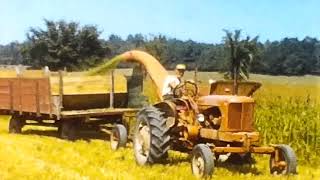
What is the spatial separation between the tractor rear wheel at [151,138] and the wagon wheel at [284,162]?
170 centimetres

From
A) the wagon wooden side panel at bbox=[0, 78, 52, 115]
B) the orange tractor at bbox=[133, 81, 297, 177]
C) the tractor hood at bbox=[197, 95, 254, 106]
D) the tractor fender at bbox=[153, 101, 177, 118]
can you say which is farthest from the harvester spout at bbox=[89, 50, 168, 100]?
the tractor hood at bbox=[197, 95, 254, 106]

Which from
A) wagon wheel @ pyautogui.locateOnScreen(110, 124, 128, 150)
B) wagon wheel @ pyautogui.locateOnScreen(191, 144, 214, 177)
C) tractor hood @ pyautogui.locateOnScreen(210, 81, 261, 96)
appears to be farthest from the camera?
wagon wheel @ pyautogui.locateOnScreen(110, 124, 128, 150)

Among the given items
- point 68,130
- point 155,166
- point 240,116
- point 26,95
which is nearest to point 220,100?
point 240,116

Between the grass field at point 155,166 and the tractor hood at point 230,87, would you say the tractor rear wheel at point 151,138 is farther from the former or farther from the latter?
the tractor hood at point 230,87

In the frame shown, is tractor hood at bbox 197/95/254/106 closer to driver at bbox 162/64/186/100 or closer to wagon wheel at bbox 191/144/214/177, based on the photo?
wagon wheel at bbox 191/144/214/177

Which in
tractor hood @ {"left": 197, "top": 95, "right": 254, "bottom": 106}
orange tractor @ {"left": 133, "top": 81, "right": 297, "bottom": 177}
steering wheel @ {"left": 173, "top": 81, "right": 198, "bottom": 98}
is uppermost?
steering wheel @ {"left": 173, "top": 81, "right": 198, "bottom": 98}

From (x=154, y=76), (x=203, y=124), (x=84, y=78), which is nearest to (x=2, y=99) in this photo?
(x=84, y=78)

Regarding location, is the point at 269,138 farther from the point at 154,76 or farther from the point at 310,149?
the point at 154,76

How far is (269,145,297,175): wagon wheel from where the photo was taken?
8.83 meters

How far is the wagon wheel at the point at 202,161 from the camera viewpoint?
8.42m

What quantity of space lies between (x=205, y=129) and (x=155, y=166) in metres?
1.06

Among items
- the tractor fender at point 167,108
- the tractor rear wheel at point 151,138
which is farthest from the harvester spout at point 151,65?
the tractor rear wheel at point 151,138

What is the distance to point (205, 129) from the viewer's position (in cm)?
940

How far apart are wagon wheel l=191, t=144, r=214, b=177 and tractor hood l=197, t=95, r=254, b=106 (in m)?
0.76
